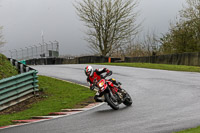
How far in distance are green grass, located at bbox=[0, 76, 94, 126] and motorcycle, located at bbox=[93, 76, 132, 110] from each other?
73.0 inches

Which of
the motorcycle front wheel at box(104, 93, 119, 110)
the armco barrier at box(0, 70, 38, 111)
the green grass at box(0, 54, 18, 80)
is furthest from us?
the green grass at box(0, 54, 18, 80)

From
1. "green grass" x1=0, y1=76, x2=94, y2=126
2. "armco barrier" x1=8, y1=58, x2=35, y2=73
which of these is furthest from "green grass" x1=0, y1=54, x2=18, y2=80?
"green grass" x1=0, y1=76, x2=94, y2=126

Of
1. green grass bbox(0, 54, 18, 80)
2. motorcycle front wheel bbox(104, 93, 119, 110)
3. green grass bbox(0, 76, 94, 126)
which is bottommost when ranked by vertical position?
green grass bbox(0, 76, 94, 126)

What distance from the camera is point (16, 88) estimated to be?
1175 cm

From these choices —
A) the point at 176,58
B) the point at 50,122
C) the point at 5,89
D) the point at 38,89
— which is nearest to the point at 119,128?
the point at 50,122

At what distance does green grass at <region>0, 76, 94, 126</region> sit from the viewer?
9.45 m

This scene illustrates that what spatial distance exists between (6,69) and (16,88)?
282 cm

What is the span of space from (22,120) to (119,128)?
10.6ft

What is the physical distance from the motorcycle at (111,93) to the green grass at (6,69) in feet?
19.9

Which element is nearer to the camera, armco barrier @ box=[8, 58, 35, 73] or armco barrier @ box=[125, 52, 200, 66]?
armco barrier @ box=[8, 58, 35, 73]

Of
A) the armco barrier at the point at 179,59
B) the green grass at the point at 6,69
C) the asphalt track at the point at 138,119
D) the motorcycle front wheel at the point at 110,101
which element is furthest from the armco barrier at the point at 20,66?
the armco barrier at the point at 179,59

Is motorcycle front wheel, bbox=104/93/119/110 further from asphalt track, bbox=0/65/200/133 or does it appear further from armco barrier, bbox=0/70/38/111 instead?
armco barrier, bbox=0/70/38/111

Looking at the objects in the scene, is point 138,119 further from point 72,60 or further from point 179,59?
point 72,60

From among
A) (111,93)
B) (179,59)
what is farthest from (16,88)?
(179,59)
